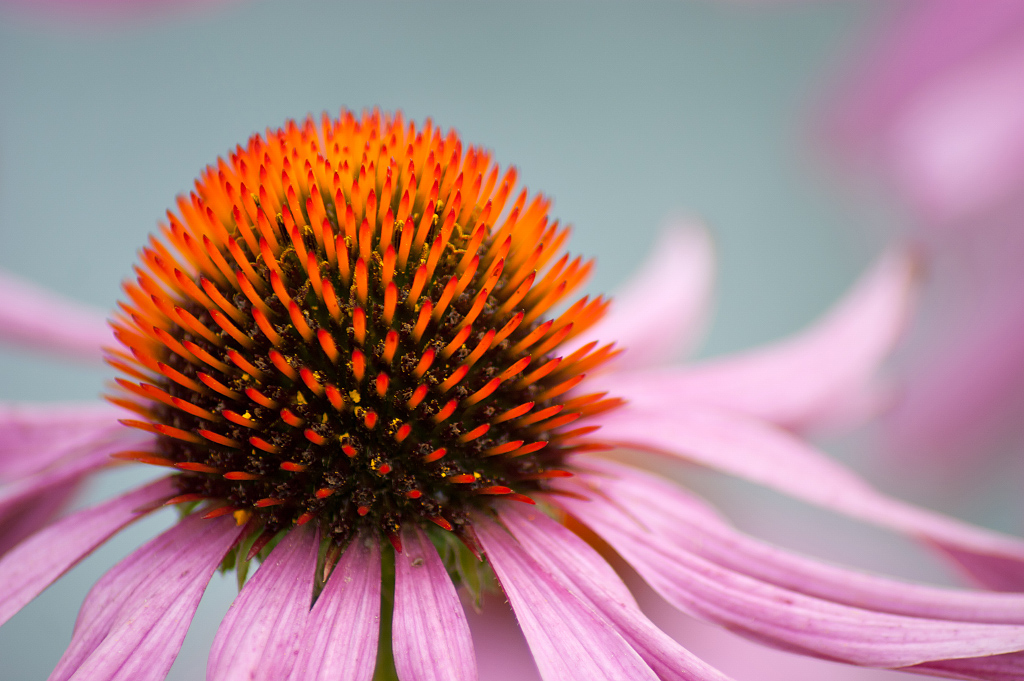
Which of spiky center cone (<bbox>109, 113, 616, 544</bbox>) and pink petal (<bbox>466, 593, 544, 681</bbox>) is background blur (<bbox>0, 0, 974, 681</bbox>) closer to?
pink petal (<bbox>466, 593, 544, 681</bbox>)

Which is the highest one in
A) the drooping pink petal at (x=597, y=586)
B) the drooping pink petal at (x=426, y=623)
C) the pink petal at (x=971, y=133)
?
the pink petal at (x=971, y=133)

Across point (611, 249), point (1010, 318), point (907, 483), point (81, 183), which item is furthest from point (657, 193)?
point (81, 183)

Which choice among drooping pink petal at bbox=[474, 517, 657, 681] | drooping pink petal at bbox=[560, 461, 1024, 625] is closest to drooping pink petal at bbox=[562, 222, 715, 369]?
drooping pink petal at bbox=[560, 461, 1024, 625]

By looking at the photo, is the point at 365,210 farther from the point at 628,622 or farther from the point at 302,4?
the point at 302,4

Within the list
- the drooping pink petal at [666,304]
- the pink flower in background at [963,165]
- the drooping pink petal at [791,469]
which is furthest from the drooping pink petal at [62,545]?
the pink flower in background at [963,165]

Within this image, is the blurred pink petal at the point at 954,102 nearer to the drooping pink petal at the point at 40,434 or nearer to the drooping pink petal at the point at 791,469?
the drooping pink petal at the point at 791,469

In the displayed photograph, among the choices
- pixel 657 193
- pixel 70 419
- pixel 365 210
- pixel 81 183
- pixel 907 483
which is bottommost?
pixel 70 419

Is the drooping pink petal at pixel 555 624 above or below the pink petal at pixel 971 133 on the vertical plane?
below
